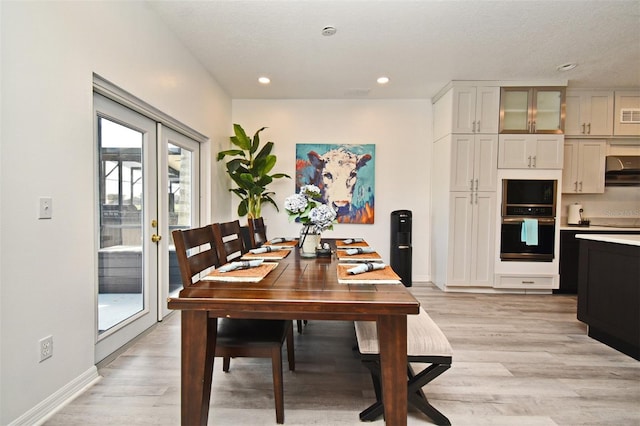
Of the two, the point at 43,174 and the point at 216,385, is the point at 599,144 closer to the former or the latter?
the point at 216,385

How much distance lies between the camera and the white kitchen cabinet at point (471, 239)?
4.10 m

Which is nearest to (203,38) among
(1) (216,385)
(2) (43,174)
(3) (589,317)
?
(2) (43,174)

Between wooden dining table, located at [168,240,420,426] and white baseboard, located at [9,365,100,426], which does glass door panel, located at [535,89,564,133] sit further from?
white baseboard, located at [9,365,100,426]

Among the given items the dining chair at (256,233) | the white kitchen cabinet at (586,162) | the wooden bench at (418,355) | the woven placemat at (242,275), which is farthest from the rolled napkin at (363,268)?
the white kitchen cabinet at (586,162)

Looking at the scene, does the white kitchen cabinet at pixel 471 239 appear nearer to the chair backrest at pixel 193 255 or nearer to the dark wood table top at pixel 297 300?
the dark wood table top at pixel 297 300

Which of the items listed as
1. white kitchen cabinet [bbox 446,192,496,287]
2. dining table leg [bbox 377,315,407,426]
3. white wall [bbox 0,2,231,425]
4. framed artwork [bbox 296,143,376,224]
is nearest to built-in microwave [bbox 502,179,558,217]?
white kitchen cabinet [bbox 446,192,496,287]

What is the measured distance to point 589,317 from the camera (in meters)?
2.78

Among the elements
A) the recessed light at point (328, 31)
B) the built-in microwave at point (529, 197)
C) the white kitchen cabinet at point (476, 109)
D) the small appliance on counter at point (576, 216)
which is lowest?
the small appliance on counter at point (576, 216)

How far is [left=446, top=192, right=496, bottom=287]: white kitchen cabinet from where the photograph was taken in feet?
13.4

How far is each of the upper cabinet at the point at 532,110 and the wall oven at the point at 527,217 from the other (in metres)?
0.68

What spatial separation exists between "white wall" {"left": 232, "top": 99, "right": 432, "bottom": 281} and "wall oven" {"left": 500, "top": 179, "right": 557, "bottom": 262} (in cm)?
107

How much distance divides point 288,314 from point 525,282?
397cm

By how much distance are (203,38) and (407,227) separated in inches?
130

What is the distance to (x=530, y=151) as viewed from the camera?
4020 mm
